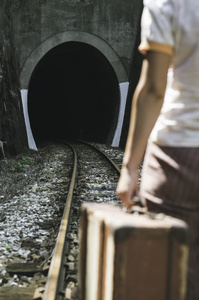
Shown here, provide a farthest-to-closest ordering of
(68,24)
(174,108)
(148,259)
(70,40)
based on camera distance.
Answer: (68,24), (70,40), (174,108), (148,259)

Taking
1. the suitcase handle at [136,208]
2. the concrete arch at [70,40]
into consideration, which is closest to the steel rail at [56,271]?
the suitcase handle at [136,208]

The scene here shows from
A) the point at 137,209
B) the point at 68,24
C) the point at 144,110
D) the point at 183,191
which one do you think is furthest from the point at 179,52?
the point at 68,24

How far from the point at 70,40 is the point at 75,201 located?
10.9 m

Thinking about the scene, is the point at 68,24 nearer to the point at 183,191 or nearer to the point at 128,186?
the point at 128,186

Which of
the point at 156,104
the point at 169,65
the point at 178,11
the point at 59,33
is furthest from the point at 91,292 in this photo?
the point at 59,33

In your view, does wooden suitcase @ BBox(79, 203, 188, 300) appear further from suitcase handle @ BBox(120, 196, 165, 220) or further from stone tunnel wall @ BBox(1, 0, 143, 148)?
stone tunnel wall @ BBox(1, 0, 143, 148)

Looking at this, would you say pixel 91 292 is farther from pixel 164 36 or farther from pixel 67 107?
pixel 67 107

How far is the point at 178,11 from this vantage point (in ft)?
4.01

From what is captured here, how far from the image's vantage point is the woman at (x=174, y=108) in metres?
1.23

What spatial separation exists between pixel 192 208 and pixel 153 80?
428 millimetres

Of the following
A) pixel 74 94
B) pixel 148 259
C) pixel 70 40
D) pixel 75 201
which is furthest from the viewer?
pixel 74 94

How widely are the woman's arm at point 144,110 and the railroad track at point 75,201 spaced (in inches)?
56.1

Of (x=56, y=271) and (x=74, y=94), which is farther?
(x=74, y=94)

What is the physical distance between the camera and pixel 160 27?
124 cm
